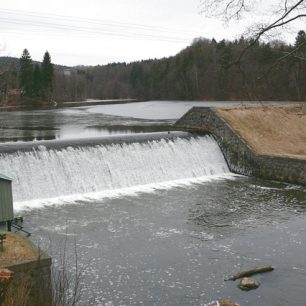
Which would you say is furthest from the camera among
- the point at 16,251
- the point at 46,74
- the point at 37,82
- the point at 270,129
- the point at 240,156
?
the point at 46,74

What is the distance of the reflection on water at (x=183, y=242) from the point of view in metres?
9.02

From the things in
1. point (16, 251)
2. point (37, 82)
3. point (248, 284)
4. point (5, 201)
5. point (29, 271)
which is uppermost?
point (37, 82)

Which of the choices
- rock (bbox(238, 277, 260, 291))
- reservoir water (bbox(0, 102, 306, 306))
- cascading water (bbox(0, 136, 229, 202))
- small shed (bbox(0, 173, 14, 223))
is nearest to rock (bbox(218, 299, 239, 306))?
reservoir water (bbox(0, 102, 306, 306))

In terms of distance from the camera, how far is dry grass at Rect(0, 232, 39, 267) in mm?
7556

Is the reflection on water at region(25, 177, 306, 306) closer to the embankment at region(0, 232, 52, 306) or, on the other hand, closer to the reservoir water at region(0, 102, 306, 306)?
the reservoir water at region(0, 102, 306, 306)

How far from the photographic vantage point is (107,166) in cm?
1828

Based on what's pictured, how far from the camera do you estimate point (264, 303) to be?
864 cm

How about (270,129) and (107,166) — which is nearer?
(107,166)

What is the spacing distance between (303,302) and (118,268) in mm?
3789

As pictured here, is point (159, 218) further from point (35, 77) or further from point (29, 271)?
point (35, 77)

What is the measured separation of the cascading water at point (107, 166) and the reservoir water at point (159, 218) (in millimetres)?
43

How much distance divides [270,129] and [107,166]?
33.1ft

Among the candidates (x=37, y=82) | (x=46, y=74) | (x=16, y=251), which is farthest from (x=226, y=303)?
(x=46, y=74)

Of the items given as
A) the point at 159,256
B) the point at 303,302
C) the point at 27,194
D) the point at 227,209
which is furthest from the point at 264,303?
the point at 27,194
